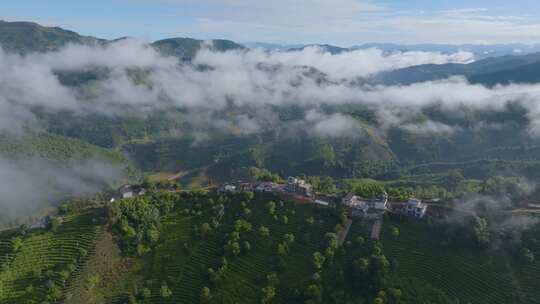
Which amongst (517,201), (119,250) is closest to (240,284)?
(119,250)

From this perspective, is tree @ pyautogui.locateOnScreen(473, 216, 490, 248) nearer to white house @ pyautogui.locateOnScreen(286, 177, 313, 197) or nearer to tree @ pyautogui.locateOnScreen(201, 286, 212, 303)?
white house @ pyautogui.locateOnScreen(286, 177, 313, 197)

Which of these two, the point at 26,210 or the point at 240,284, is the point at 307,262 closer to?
the point at 240,284

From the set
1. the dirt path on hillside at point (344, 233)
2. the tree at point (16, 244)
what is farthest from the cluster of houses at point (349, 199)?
the tree at point (16, 244)

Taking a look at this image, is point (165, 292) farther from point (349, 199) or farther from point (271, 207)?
point (349, 199)

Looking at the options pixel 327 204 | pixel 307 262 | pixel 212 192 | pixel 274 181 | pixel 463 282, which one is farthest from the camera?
pixel 274 181

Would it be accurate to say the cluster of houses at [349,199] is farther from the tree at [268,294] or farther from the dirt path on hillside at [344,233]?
the tree at [268,294]

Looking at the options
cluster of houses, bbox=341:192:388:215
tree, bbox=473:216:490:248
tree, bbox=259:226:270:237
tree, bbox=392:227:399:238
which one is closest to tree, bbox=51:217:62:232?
tree, bbox=259:226:270:237

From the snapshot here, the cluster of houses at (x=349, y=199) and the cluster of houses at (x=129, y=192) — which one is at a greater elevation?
the cluster of houses at (x=349, y=199)

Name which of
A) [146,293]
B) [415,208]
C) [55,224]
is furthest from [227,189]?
[415,208]
